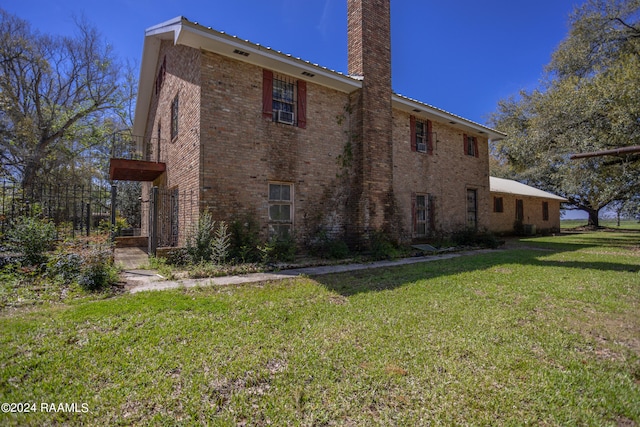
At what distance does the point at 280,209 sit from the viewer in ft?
29.6

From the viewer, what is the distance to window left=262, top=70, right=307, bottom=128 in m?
8.76

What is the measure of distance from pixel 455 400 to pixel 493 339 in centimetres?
136

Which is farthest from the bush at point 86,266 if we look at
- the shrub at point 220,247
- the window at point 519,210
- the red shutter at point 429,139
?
the window at point 519,210

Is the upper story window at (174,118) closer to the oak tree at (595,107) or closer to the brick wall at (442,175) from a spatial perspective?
the brick wall at (442,175)

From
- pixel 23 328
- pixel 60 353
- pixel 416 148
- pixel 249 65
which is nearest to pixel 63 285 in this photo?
pixel 23 328

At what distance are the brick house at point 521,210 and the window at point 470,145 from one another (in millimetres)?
5561

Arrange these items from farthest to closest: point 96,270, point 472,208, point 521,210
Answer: point 521,210
point 472,208
point 96,270

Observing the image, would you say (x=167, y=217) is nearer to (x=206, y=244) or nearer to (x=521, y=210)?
(x=206, y=244)

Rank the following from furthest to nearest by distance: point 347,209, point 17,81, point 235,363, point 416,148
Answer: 1. point 17,81
2. point 416,148
3. point 347,209
4. point 235,363

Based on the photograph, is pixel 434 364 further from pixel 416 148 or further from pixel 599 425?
pixel 416 148

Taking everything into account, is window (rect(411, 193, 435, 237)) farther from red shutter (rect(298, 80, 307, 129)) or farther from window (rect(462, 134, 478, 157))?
red shutter (rect(298, 80, 307, 129))

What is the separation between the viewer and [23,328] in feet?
11.3

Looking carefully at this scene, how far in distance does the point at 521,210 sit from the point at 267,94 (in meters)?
21.5

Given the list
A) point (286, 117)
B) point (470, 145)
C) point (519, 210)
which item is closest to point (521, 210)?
point (519, 210)
